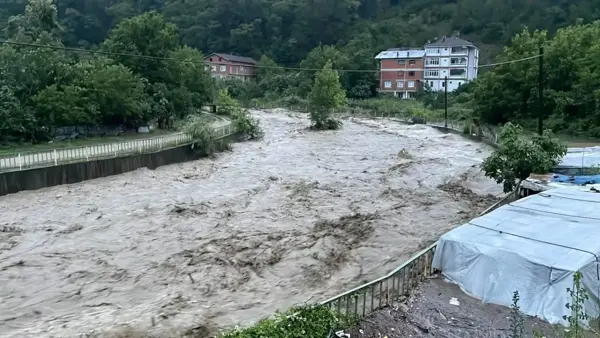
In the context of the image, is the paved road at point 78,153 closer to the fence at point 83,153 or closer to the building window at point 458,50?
the fence at point 83,153

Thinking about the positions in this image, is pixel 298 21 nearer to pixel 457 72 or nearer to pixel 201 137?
pixel 457 72

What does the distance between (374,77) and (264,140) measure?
43612 mm

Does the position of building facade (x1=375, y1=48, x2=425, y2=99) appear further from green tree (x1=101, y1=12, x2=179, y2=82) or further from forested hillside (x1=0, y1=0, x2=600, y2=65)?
green tree (x1=101, y1=12, x2=179, y2=82)

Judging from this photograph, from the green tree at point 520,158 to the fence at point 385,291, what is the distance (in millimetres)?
6855

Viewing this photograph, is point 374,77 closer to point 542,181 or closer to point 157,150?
point 157,150

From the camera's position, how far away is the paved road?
18.4 meters

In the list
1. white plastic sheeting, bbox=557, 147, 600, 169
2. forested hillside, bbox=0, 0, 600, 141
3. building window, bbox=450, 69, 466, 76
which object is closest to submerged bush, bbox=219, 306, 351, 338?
white plastic sheeting, bbox=557, 147, 600, 169

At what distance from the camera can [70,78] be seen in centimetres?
2883

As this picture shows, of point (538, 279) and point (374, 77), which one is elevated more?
point (374, 77)

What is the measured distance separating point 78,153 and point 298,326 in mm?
17536

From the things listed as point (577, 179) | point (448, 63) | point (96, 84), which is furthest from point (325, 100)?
point (448, 63)

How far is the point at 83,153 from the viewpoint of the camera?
2119 centimetres

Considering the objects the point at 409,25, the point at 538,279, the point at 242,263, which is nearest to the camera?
the point at 538,279

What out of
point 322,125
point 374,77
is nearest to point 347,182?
point 322,125
